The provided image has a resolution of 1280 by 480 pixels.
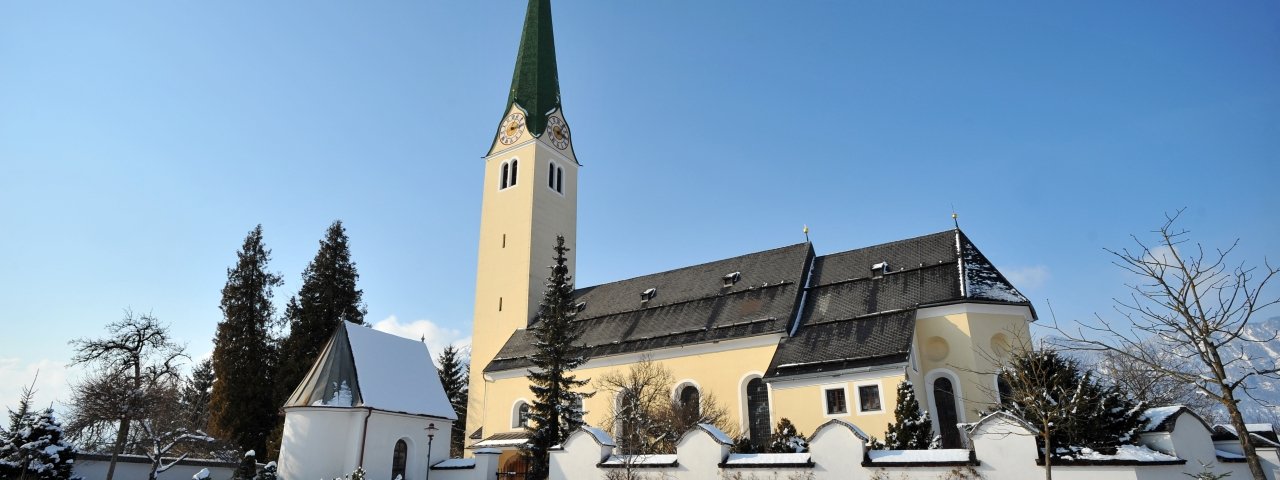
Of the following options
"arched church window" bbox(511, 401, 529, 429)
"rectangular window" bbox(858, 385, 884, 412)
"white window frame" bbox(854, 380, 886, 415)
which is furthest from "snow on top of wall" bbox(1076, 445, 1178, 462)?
"arched church window" bbox(511, 401, 529, 429)

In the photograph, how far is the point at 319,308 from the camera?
35.4 m

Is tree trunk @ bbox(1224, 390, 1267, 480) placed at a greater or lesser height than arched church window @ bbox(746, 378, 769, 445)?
lesser

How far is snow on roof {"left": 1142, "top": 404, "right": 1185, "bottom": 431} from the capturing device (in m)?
12.0

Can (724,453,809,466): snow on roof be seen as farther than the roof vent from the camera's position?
No

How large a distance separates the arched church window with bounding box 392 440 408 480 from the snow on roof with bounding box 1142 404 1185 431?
1957 centimetres

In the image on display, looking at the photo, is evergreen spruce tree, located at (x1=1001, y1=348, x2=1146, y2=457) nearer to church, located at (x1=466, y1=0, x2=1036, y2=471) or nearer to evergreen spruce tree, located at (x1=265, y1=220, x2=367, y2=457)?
church, located at (x1=466, y1=0, x2=1036, y2=471)

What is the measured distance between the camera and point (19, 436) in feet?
65.4

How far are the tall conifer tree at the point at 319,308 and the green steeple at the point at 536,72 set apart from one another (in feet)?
39.6

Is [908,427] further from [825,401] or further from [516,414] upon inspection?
[516,414]

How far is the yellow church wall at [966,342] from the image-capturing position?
22.5m

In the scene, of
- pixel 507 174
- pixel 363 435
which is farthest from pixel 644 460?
pixel 507 174

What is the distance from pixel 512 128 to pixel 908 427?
91.2 ft

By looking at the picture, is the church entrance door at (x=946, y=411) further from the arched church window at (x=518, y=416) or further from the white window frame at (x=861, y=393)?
the arched church window at (x=518, y=416)

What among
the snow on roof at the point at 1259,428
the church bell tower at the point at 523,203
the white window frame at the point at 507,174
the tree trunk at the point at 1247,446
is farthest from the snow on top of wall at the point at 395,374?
the snow on roof at the point at 1259,428
